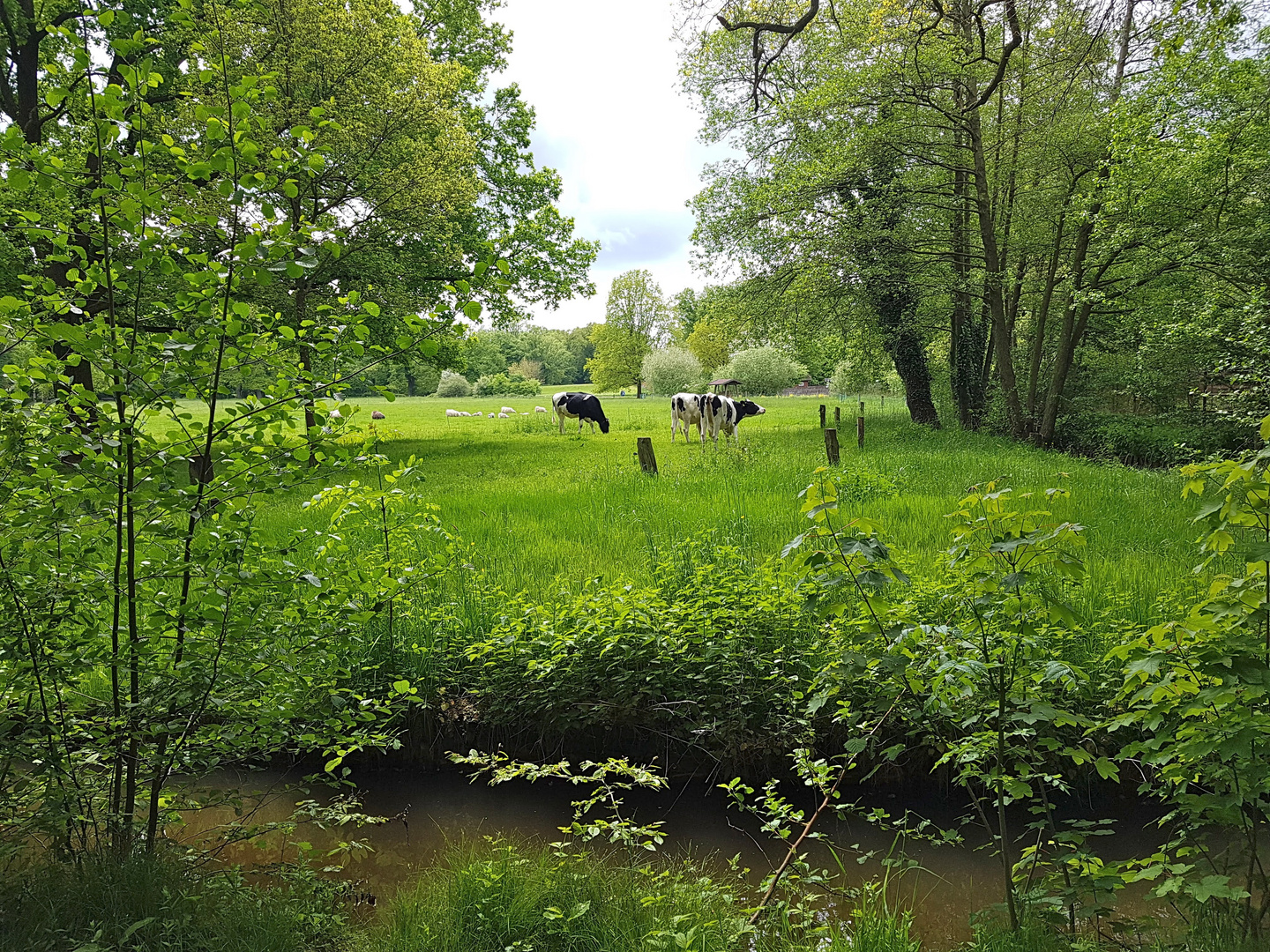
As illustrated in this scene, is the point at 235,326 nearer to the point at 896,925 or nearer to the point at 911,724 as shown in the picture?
the point at 896,925

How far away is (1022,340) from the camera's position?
24266 mm

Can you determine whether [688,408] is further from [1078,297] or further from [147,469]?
[147,469]

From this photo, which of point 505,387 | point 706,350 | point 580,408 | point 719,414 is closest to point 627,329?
point 706,350

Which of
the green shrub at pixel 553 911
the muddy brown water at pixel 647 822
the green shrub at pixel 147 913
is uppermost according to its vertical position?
the green shrub at pixel 147 913

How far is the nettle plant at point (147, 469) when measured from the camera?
230 cm

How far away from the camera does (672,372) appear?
57531 millimetres

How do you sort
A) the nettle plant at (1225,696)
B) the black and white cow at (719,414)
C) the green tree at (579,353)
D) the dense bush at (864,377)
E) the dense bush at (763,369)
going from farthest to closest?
the green tree at (579,353) → the dense bush at (763,369) → the dense bush at (864,377) → the black and white cow at (719,414) → the nettle plant at (1225,696)

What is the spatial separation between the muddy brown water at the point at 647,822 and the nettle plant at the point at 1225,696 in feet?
3.90

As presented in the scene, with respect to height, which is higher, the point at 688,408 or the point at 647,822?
the point at 688,408

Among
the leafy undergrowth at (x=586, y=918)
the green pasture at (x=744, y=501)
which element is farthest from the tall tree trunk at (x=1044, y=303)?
the leafy undergrowth at (x=586, y=918)

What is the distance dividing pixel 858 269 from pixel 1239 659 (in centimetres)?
1686

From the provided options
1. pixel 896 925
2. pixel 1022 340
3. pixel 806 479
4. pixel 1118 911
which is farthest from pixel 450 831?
pixel 1022 340

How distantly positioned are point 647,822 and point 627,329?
6305 centimetres

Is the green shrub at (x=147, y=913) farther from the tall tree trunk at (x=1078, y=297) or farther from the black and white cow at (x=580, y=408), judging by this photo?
the black and white cow at (x=580, y=408)
